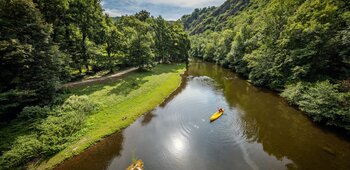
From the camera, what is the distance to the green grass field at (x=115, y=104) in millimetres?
14950

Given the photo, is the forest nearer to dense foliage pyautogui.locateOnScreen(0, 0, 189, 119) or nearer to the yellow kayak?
dense foliage pyautogui.locateOnScreen(0, 0, 189, 119)

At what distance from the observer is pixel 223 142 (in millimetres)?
15773

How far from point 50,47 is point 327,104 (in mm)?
30605

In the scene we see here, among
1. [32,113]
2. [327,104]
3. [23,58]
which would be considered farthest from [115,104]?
[327,104]

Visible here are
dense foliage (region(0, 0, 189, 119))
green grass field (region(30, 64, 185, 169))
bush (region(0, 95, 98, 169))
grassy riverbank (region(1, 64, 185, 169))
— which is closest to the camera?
bush (region(0, 95, 98, 169))

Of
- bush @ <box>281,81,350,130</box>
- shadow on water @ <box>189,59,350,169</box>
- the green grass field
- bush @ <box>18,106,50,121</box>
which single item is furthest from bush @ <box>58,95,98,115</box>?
bush @ <box>281,81,350,130</box>

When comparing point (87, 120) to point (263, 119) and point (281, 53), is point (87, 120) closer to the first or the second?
point (263, 119)

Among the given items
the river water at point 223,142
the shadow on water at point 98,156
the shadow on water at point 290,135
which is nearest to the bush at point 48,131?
the shadow on water at point 98,156

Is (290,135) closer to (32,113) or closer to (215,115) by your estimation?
(215,115)

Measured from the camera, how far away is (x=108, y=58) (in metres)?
37.2

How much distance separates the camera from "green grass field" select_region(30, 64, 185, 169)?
49.0 ft

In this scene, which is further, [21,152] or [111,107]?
[111,107]

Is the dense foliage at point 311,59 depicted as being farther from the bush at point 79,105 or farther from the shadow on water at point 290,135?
the bush at point 79,105

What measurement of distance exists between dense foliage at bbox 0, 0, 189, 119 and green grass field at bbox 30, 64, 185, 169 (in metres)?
5.40
